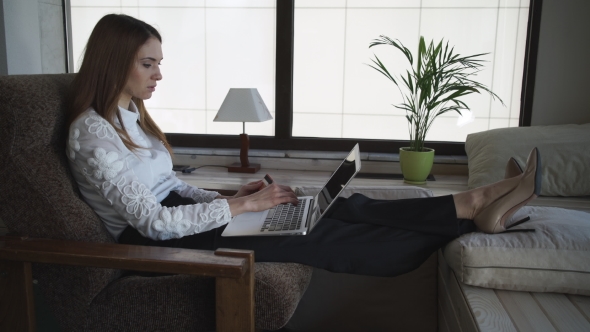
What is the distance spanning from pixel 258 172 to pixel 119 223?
4.68 ft

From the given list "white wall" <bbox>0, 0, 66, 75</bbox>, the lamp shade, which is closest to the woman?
the lamp shade

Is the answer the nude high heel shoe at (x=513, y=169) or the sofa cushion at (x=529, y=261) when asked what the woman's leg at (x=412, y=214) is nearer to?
the sofa cushion at (x=529, y=261)

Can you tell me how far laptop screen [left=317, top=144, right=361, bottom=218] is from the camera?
1.76 meters

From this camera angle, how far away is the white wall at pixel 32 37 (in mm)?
2797

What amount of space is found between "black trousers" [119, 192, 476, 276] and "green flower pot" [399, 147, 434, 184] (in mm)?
891

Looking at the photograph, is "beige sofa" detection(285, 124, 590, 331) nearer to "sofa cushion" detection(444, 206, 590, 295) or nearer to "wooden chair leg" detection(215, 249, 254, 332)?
"sofa cushion" detection(444, 206, 590, 295)

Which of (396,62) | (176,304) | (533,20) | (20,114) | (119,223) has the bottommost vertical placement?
(176,304)

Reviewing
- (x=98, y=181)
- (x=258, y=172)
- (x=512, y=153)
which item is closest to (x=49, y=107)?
(x=98, y=181)

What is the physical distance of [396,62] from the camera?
10.0 feet

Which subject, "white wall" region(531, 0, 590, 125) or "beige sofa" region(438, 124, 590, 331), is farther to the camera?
"white wall" region(531, 0, 590, 125)

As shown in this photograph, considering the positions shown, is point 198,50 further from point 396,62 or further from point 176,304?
point 176,304

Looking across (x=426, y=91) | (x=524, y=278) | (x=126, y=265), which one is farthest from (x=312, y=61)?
(x=126, y=265)

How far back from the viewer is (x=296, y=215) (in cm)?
182

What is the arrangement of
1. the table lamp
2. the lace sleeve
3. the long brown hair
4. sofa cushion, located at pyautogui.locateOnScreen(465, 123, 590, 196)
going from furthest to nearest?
the table lamp
sofa cushion, located at pyautogui.locateOnScreen(465, 123, 590, 196)
the lace sleeve
the long brown hair
